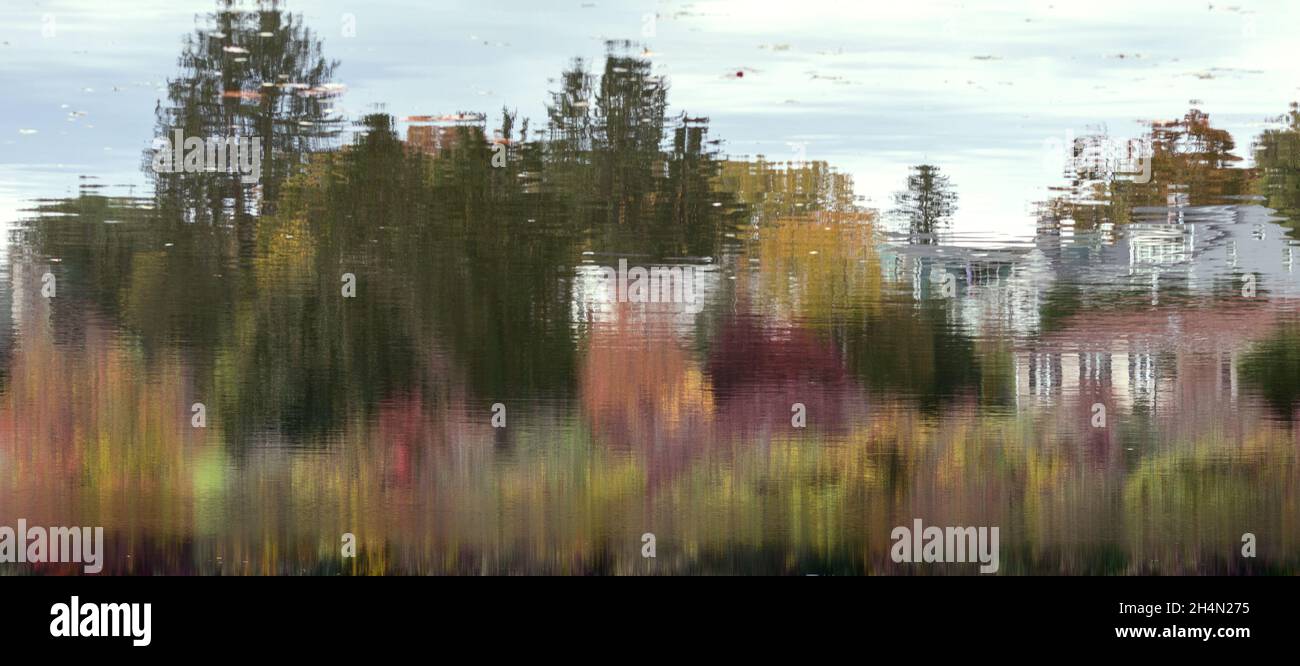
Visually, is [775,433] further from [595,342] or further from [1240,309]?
[1240,309]

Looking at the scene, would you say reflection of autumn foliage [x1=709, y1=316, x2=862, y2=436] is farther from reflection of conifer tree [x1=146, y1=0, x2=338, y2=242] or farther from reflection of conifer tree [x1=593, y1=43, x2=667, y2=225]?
reflection of conifer tree [x1=146, y1=0, x2=338, y2=242]

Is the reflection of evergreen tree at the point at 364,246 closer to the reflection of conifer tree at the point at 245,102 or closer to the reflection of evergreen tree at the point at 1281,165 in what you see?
the reflection of conifer tree at the point at 245,102

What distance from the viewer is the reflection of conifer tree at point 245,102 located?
348 inches

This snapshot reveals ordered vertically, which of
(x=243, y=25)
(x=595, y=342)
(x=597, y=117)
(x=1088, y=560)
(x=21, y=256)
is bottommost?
(x=1088, y=560)

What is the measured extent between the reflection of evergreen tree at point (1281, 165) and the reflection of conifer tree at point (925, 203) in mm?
1928

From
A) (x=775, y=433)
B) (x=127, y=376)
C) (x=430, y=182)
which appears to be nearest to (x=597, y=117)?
(x=430, y=182)

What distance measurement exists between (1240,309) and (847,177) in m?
2.60

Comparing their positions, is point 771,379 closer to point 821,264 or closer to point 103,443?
point 821,264

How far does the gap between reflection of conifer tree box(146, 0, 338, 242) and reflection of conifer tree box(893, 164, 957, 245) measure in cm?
361

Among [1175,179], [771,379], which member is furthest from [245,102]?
[1175,179]

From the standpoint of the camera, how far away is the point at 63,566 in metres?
8.38

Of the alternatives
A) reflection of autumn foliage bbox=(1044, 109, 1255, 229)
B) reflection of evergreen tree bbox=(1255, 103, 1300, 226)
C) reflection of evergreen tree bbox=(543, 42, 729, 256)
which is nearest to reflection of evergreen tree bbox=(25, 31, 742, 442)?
reflection of evergreen tree bbox=(543, 42, 729, 256)

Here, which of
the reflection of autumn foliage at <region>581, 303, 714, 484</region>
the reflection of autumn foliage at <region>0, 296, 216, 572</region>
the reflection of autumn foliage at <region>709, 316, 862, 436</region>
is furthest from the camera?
the reflection of autumn foliage at <region>709, 316, 862, 436</region>

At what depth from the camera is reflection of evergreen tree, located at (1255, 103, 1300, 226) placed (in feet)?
28.6
